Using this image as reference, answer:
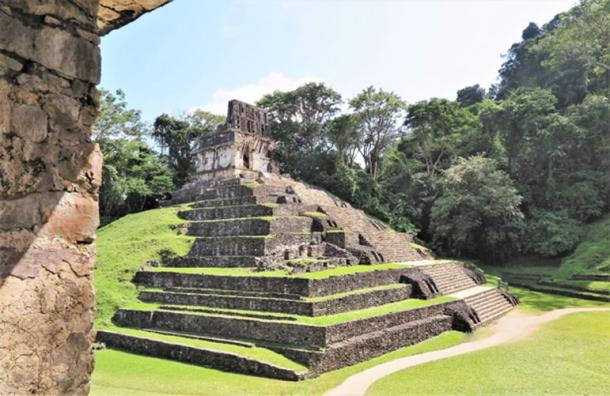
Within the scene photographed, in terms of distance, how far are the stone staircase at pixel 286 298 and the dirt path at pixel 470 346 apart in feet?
1.89

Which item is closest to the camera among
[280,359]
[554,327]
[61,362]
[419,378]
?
[61,362]

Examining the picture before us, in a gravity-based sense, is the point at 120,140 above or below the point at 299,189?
above

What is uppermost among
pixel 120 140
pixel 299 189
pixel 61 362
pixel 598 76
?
pixel 598 76

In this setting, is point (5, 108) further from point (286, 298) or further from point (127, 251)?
point (127, 251)

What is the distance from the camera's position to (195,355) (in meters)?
9.70

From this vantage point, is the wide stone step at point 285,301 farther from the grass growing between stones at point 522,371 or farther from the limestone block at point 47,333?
the limestone block at point 47,333

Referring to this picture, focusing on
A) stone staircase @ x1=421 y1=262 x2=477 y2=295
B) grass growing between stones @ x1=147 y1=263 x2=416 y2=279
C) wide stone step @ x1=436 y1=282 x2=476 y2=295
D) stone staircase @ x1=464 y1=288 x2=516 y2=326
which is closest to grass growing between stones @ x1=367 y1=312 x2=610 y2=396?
stone staircase @ x1=464 y1=288 x2=516 y2=326

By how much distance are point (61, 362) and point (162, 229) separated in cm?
1616

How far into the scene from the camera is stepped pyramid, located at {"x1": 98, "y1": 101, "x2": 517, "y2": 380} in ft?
31.7

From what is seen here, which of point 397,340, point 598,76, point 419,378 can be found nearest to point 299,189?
point 397,340

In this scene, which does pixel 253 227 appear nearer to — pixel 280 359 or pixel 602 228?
pixel 280 359

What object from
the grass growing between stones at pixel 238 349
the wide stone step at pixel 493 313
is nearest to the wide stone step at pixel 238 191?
the grass growing between stones at pixel 238 349

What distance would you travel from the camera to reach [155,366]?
31.0 ft

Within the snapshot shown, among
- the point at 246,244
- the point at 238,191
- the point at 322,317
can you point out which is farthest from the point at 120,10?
the point at 238,191
